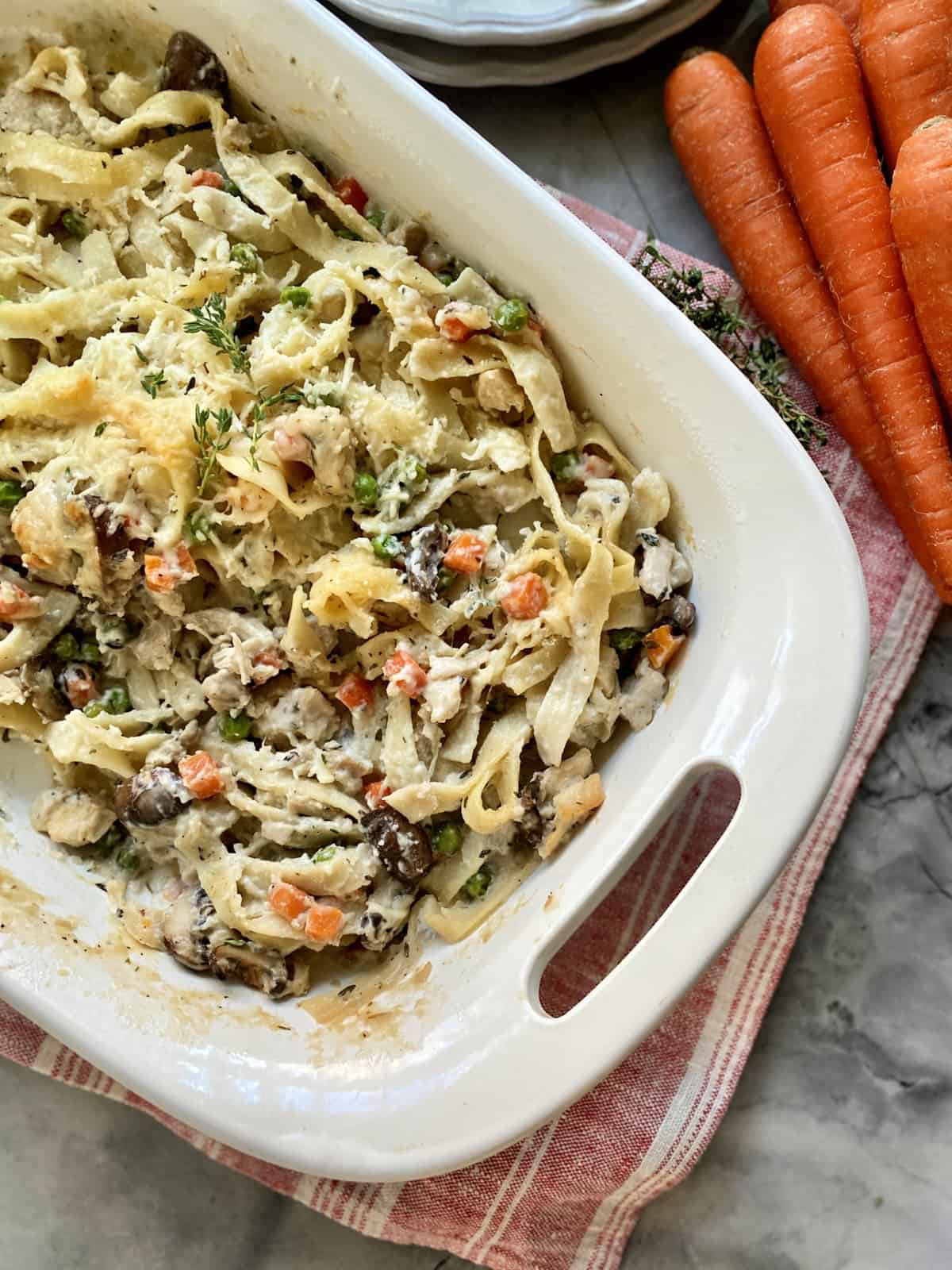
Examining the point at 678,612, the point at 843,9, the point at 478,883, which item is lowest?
the point at 478,883

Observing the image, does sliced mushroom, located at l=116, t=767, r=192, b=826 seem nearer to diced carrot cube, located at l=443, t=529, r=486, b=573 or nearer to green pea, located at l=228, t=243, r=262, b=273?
diced carrot cube, located at l=443, t=529, r=486, b=573

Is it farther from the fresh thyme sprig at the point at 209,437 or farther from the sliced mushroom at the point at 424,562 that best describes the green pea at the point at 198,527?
the sliced mushroom at the point at 424,562

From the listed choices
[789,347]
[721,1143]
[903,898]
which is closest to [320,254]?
[789,347]

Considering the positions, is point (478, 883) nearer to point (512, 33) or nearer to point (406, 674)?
point (406, 674)

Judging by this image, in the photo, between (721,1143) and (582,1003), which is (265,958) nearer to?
(582,1003)

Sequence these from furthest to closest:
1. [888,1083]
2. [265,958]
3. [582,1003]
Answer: [888,1083] → [265,958] → [582,1003]

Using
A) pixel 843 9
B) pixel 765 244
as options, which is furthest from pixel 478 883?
pixel 843 9
